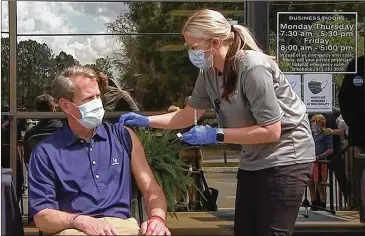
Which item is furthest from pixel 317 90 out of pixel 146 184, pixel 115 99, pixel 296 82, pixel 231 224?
pixel 146 184

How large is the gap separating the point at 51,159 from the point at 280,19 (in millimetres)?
3090

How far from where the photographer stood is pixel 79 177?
125 inches

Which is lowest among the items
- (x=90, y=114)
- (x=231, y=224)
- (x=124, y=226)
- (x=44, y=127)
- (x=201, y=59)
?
(x=231, y=224)

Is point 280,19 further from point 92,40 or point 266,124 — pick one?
point 266,124

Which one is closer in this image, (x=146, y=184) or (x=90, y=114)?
(x=90, y=114)

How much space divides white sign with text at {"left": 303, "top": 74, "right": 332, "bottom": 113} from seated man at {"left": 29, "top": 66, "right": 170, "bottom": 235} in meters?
2.75

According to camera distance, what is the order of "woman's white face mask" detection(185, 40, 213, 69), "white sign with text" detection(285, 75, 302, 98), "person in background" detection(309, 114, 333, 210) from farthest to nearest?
"person in background" detection(309, 114, 333, 210) < "white sign with text" detection(285, 75, 302, 98) < "woman's white face mask" detection(185, 40, 213, 69)

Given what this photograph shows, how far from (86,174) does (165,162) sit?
1.04m

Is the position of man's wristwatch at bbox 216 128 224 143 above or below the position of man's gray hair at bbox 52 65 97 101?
below

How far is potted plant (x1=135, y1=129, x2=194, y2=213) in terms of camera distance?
4.09 metres

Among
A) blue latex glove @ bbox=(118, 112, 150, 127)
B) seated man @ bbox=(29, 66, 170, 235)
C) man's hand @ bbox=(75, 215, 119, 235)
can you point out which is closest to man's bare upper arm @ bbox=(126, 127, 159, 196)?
seated man @ bbox=(29, 66, 170, 235)

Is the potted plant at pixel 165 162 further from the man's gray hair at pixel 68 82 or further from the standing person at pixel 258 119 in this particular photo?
the standing person at pixel 258 119

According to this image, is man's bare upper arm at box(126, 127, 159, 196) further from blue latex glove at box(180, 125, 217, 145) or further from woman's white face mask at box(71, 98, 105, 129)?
blue latex glove at box(180, 125, 217, 145)

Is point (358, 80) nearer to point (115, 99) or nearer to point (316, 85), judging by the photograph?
point (316, 85)
